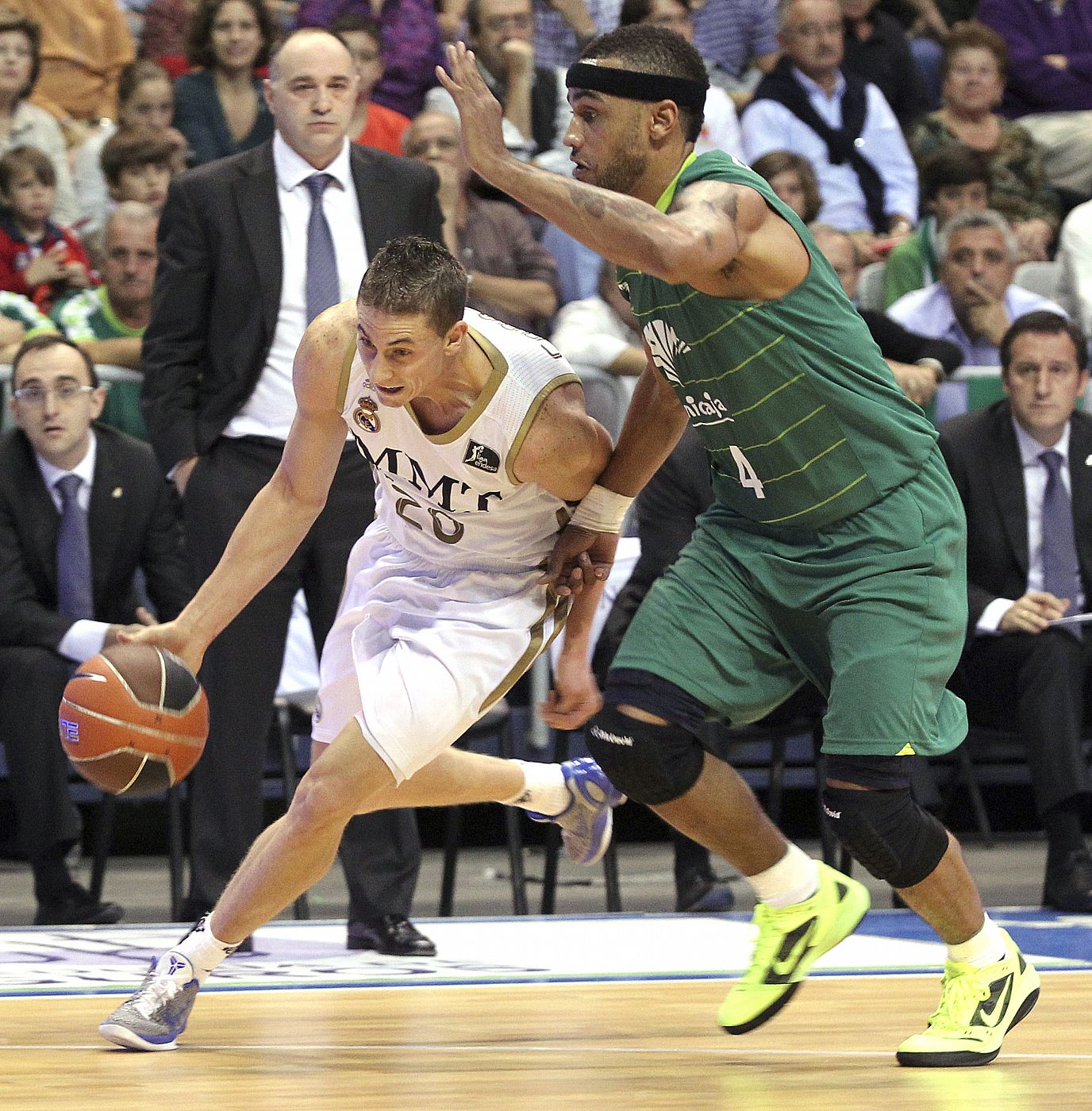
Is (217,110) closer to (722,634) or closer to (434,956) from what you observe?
(434,956)

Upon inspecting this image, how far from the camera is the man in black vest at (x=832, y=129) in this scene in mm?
9555

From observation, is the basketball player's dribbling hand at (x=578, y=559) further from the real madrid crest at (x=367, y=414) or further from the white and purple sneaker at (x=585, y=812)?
Result: the white and purple sneaker at (x=585, y=812)

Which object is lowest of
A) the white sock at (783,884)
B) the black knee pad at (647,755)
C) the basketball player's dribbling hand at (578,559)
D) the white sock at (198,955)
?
the white sock at (198,955)

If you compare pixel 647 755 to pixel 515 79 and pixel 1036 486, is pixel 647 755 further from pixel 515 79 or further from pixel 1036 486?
pixel 515 79

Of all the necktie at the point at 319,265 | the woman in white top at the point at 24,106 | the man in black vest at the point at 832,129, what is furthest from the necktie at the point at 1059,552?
the woman in white top at the point at 24,106

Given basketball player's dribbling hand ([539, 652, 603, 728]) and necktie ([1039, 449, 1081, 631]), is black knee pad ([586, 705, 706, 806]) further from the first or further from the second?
necktie ([1039, 449, 1081, 631])

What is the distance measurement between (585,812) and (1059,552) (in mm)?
2493

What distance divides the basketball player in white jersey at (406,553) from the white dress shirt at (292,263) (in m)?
1.16

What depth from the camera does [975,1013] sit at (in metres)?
3.97

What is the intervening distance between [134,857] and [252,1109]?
4797mm

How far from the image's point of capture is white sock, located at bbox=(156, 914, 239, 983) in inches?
162

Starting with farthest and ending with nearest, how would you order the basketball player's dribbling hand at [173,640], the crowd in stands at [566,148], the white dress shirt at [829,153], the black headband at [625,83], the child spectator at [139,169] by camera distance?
the white dress shirt at [829,153]
the child spectator at [139,169]
the crowd in stands at [566,148]
the basketball player's dribbling hand at [173,640]
the black headband at [625,83]

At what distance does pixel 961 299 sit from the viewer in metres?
8.13

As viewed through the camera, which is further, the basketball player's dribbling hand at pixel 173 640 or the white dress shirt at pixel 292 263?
the white dress shirt at pixel 292 263
